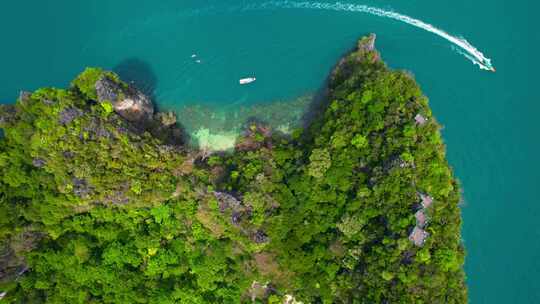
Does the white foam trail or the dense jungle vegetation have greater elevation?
the white foam trail

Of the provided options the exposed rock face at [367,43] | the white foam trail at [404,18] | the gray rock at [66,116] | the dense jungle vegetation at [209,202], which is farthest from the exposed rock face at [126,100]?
the exposed rock face at [367,43]

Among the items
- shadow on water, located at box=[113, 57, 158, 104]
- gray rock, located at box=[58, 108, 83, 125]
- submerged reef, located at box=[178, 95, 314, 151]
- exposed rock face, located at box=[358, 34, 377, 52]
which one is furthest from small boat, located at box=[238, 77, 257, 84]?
gray rock, located at box=[58, 108, 83, 125]

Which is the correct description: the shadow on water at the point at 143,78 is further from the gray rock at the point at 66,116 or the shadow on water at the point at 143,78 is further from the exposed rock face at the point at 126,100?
the gray rock at the point at 66,116

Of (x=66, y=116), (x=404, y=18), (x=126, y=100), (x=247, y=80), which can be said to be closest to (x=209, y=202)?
(x=126, y=100)

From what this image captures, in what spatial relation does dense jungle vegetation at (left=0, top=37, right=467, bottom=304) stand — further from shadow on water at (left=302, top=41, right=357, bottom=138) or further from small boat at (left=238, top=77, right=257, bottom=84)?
small boat at (left=238, top=77, right=257, bottom=84)

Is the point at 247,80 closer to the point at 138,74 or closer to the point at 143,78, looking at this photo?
the point at 143,78

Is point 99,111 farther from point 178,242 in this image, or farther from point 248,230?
point 248,230

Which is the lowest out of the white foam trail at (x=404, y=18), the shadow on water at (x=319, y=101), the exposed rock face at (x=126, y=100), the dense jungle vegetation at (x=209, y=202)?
the dense jungle vegetation at (x=209, y=202)
